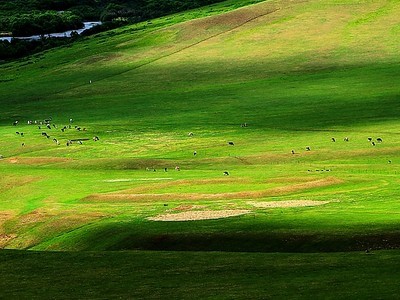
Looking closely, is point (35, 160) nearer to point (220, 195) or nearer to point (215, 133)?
point (215, 133)

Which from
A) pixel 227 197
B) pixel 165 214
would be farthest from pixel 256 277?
pixel 227 197

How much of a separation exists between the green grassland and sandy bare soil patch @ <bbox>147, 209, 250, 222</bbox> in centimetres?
79

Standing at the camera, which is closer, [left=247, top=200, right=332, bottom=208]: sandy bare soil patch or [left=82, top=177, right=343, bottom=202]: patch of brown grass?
[left=247, top=200, right=332, bottom=208]: sandy bare soil patch

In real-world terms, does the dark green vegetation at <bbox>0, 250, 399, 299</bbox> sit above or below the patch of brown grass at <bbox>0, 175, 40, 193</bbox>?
above

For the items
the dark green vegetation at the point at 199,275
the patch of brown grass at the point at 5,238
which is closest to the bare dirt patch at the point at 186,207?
the patch of brown grass at the point at 5,238

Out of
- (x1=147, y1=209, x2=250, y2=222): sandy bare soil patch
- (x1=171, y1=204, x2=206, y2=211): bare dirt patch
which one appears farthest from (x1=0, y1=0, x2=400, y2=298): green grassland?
(x1=147, y1=209, x2=250, y2=222): sandy bare soil patch

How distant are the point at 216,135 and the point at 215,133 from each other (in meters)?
1.21

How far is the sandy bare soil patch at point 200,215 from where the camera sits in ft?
170

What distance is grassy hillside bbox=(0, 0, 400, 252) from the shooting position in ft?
163

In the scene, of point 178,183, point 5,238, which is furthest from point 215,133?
point 5,238

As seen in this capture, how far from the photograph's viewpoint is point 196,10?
634 ft

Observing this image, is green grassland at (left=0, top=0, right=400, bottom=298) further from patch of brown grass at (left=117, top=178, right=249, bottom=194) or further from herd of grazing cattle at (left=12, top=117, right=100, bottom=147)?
herd of grazing cattle at (left=12, top=117, right=100, bottom=147)

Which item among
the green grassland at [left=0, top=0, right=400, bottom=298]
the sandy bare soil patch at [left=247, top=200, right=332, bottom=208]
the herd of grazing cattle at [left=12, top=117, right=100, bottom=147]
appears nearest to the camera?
the green grassland at [left=0, top=0, right=400, bottom=298]

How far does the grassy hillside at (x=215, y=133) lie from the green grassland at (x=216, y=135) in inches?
7.4
